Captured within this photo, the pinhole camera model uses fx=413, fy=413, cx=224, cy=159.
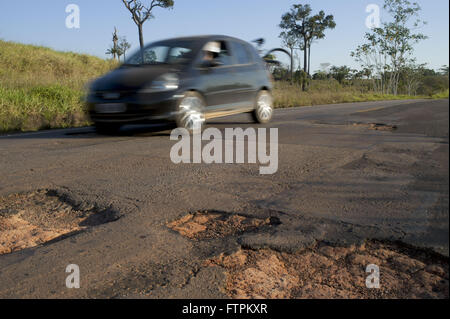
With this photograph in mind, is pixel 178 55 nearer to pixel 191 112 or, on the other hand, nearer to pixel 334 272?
pixel 191 112

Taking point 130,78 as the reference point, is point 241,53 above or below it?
above

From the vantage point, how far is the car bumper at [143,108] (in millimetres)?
6602

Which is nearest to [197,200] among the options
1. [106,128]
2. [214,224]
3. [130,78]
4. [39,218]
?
[214,224]

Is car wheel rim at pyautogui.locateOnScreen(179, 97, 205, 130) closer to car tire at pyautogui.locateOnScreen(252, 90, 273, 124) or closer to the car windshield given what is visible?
the car windshield

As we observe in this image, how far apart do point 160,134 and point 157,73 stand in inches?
42.5

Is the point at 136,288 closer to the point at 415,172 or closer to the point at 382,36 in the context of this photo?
the point at 415,172

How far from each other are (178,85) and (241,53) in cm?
215

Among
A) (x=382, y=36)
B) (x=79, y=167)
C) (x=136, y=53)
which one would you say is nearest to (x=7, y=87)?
(x=136, y=53)

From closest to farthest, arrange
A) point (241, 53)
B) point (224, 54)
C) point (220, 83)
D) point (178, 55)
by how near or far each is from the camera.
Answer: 1. point (178, 55)
2. point (220, 83)
3. point (224, 54)
4. point (241, 53)

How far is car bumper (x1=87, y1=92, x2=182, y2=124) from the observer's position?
6.60m

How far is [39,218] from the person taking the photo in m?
3.07

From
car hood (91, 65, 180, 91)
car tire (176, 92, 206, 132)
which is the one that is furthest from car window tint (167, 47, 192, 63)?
car tire (176, 92, 206, 132)

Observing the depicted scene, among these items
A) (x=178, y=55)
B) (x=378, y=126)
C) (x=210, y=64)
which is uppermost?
(x=178, y=55)

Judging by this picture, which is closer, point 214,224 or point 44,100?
point 214,224
